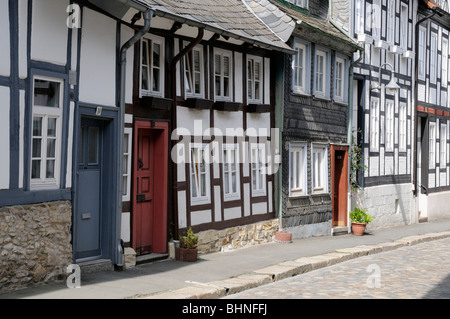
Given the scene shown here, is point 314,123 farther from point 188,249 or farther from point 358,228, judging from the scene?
point 188,249

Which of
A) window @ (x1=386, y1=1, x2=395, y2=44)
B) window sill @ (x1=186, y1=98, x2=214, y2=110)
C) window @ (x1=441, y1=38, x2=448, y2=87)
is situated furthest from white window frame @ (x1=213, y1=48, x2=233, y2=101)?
window @ (x1=441, y1=38, x2=448, y2=87)

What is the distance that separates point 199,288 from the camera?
10.1 metres

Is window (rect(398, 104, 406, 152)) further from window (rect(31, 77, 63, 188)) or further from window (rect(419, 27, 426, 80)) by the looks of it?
window (rect(31, 77, 63, 188))

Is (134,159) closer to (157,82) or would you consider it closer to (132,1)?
(157,82)

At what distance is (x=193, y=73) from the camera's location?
13984 mm

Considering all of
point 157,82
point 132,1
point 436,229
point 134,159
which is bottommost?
point 436,229

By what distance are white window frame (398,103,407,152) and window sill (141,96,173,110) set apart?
13.9 m

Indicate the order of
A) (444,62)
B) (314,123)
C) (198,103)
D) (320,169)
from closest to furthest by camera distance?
(198,103) → (314,123) → (320,169) → (444,62)

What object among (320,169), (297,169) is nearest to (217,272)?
(297,169)

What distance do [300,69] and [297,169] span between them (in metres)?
2.37

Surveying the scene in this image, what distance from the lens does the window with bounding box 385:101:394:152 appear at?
24141 mm

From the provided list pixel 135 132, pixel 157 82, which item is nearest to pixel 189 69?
pixel 157 82
